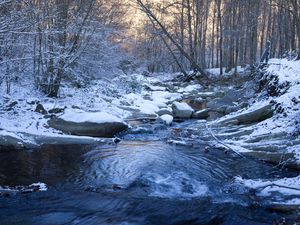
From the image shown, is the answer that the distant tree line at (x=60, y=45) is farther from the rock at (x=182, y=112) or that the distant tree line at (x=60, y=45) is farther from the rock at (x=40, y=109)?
the rock at (x=182, y=112)

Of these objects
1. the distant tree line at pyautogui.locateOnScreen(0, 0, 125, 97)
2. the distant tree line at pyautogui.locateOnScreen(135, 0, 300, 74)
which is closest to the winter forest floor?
the distant tree line at pyautogui.locateOnScreen(0, 0, 125, 97)

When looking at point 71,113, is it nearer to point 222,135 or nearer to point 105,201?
point 222,135

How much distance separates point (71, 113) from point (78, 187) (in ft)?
18.7

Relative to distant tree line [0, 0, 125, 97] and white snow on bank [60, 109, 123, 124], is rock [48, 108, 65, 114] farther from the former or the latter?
distant tree line [0, 0, 125, 97]

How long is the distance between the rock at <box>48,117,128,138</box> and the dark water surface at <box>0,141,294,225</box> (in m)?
1.30

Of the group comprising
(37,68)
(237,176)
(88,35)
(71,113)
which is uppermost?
(88,35)

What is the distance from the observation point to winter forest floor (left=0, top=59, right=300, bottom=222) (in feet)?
29.9

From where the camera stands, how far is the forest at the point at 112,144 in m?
6.74

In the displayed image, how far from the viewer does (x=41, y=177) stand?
27.9 feet

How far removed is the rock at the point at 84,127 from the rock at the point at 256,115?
4.62 meters

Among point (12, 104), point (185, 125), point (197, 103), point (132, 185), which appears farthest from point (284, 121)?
point (197, 103)

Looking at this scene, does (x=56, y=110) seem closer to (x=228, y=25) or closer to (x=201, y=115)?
(x=201, y=115)

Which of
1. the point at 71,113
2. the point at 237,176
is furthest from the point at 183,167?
the point at 71,113

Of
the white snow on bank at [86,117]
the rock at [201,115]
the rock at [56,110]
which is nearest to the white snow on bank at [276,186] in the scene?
the white snow on bank at [86,117]
